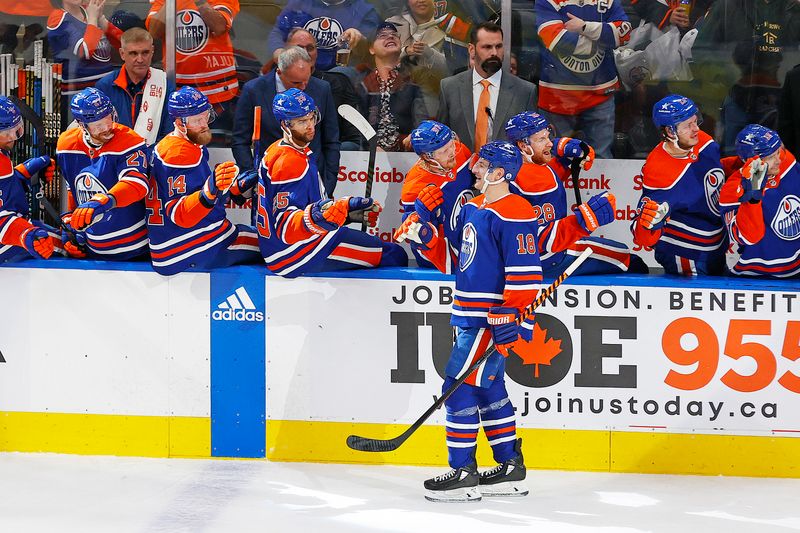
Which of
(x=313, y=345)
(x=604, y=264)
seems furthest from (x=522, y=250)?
(x=313, y=345)

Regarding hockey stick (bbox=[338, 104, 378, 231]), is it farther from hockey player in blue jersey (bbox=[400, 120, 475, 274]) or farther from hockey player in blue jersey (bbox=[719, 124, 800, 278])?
hockey player in blue jersey (bbox=[719, 124, 800, 278])

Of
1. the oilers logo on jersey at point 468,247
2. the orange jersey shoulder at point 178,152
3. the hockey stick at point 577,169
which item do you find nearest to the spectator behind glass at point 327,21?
the orange jersey shoulder at point 178,152

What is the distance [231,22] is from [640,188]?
7.50 ft

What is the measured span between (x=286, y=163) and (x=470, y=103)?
4.19ft

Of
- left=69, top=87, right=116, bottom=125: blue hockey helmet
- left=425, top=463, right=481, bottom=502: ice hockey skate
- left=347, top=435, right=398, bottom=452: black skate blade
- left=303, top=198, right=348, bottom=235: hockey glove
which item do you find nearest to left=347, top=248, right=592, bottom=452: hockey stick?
left=347, top=435, right=398, bottom=452: black skate blade

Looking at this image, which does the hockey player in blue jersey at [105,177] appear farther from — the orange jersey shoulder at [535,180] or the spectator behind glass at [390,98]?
the orange jersey shoulder at [535,180]

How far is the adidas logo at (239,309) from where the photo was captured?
208 inches

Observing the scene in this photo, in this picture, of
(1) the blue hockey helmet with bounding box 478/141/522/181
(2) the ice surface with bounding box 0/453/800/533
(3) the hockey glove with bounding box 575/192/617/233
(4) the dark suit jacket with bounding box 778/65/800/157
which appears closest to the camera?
(2) the ice surface with bounding box 0/453/800/533

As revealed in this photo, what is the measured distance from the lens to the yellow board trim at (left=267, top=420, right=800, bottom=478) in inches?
200

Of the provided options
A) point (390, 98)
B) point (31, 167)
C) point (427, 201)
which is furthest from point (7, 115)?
point (427, 201)

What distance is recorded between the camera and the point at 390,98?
6.11 meters

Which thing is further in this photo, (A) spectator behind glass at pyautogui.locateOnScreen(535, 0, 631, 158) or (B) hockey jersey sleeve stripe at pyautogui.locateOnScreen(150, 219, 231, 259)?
(A) spectator behind glass at pyautogui.locateOnScreen(535, 0, 631, 158)

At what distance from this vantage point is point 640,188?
6039 mm

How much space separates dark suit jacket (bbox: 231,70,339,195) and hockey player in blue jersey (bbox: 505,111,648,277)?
3.44 ft
